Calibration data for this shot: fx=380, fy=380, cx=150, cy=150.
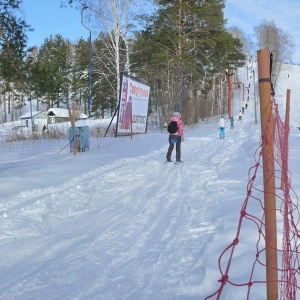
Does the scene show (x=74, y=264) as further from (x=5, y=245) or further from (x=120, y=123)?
(x=120, y=123)

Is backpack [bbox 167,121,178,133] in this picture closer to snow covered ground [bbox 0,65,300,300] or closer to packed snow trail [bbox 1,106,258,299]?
snow covered ground [bbox 0,65,300,300]

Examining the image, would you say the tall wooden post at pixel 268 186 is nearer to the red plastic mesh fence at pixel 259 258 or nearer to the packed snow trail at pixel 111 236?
the red plastic mesh fence at pixel 259 258

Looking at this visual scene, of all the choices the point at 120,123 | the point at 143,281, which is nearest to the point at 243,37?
the point at 120,123

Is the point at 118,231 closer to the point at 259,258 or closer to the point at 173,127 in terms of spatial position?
the point at 259,258

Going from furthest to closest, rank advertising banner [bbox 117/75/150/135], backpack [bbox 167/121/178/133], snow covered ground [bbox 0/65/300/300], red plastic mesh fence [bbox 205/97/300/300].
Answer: advertising banner [bbox 117/75/150/135]
backpack [bbox 167/121/178/133]
snow covered ground [bbox 0/65/300/300]
red plastic mesh fence [bbox 205/97/300/300]

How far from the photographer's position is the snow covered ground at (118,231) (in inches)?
136

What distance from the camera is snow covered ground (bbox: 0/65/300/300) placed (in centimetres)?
345

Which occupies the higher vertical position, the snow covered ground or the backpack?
the backpack

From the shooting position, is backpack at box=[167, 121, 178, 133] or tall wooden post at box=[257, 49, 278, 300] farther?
backpack at box=[167, 121, 178, 133]

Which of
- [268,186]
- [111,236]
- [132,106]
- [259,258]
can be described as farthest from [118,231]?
[132,106]

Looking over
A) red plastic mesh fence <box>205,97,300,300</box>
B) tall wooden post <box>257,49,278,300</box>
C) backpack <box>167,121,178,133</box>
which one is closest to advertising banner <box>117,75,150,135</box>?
backpack <box>167,121,178,133</box>

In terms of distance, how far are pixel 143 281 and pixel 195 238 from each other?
118 cm

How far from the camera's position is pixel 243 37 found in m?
71.2

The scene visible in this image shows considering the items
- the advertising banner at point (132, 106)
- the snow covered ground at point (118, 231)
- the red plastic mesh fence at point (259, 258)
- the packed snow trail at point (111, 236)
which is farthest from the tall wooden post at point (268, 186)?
the advertising banner at point (132, 106)
